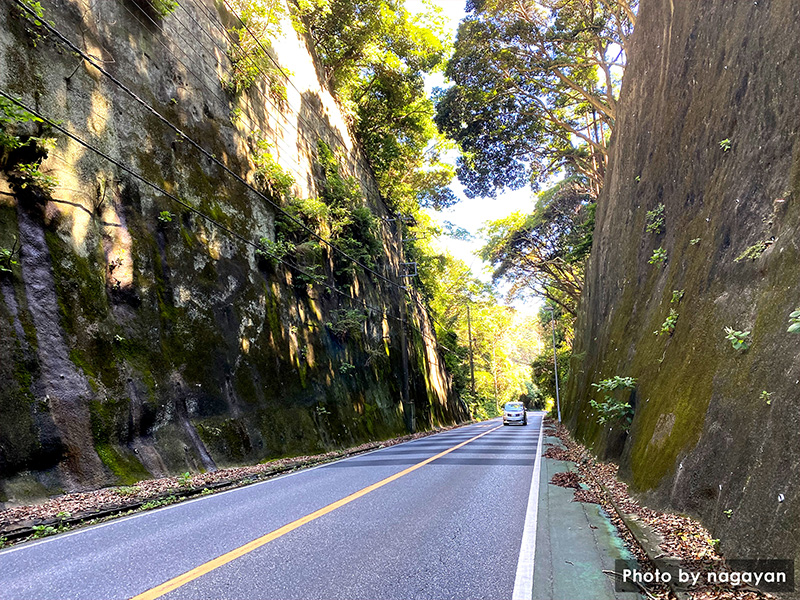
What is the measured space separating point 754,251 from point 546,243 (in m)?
24.3

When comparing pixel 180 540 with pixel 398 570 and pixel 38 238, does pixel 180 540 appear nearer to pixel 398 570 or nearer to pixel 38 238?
pixel 398 570

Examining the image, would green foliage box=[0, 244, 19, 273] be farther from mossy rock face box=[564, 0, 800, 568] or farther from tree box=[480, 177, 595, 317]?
tree box=[480, 177, 595, 317]

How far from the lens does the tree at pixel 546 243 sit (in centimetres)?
2642

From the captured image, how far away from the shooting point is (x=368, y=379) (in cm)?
2166

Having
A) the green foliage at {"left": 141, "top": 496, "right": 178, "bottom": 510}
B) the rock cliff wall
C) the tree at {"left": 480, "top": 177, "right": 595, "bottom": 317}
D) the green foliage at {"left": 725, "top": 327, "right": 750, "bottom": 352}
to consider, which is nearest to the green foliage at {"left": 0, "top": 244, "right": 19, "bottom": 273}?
the rock cliff wall

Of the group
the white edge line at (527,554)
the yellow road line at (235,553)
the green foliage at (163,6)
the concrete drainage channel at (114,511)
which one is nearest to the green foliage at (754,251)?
the white edge line at (527,554)

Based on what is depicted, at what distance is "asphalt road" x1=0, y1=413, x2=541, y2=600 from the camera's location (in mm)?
3523

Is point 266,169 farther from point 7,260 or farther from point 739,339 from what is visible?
point 739,339

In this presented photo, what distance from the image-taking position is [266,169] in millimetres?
16453

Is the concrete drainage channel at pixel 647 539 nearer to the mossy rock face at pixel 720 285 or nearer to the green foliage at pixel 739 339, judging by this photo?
the mossy rock face at pixel 720 285

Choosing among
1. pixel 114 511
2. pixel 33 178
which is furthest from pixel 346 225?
pixel 114 511

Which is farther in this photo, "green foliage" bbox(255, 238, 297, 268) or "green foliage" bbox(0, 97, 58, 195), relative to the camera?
"green foliage" bbox(255, 238, 297, 268)

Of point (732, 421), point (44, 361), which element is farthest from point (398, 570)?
point (44, 361)

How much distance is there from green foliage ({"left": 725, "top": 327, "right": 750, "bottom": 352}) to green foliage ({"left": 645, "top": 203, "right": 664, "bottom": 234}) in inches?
216
